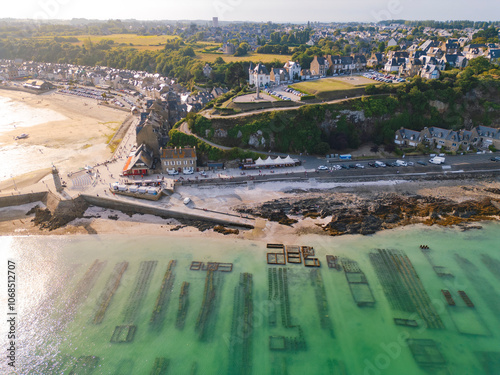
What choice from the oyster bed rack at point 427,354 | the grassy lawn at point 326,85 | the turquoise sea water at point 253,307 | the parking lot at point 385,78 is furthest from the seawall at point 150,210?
the parking lot at point 385,78

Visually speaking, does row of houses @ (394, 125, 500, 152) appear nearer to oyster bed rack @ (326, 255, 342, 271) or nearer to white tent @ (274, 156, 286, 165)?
white tent @ (274, 156, 286, 165)

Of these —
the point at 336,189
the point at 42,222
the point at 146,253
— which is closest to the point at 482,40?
the point at 336,189

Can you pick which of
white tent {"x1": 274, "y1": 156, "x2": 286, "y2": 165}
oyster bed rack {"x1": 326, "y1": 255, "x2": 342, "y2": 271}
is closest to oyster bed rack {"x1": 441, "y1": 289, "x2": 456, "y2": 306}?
oyster bed rack {"x1": 326, "y1": 255, "x2": 342, "y2": 271}

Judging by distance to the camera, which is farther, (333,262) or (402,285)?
(333,262)

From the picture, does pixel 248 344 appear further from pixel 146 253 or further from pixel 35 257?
pixel 35 257

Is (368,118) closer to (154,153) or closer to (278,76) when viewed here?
(278,76)

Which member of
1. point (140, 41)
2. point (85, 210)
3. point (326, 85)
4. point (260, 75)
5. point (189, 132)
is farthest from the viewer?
point (140, 41)

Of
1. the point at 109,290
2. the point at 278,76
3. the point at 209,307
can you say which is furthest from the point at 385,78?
the point at 109,290
